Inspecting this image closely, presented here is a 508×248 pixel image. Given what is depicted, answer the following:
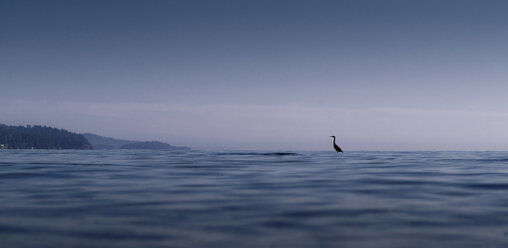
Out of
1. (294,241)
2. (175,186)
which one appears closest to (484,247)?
(294,241)

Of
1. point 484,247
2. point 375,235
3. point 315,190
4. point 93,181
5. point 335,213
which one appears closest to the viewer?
point 484,247

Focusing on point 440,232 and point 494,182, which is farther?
point 494,182

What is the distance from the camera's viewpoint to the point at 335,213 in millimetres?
9398

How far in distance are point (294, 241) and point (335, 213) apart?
2774 mm

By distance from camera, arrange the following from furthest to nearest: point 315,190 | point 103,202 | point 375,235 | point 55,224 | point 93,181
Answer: point 93,181 < point 315,190 < point 103,202 < point 55,224 < point 375,235

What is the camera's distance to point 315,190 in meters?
13.5

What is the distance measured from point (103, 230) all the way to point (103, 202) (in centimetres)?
337

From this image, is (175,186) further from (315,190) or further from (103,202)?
A: (315,190)

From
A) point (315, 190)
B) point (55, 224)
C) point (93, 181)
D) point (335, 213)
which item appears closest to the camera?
point (55, 224)

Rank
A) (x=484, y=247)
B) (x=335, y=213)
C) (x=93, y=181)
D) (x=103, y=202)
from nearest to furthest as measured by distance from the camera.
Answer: (x=484, y=247)
(x=335, y=213)
(x=103, y=202)
(x=93, y=181)

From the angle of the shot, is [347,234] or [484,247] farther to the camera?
[347,234]

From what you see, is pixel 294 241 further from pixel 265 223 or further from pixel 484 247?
pixel 484 247

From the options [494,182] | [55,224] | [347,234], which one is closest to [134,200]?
[55,224]

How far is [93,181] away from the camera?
15867mm
